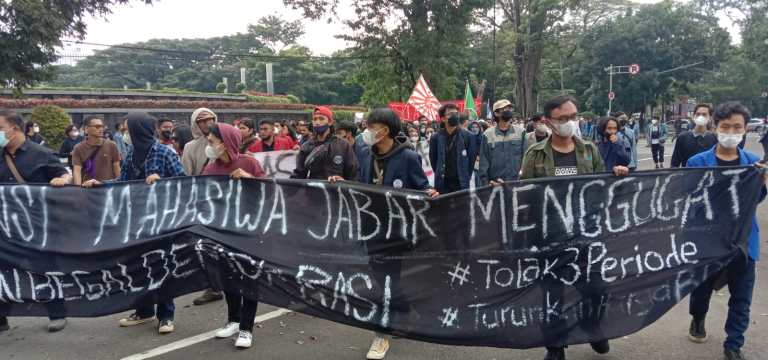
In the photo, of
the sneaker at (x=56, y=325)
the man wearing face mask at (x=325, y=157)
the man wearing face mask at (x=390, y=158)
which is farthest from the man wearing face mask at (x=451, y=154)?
the sneaker at (x=56, y=325)

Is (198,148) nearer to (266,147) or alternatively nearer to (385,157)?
(385,157)

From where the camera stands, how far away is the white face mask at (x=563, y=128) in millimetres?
3535

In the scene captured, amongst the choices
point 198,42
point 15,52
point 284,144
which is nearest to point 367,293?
Answer: point 284,144

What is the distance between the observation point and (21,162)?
4.50 meters

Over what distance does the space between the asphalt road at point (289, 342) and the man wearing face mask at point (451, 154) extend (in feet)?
6.30

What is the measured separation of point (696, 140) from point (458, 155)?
2890 millimetres

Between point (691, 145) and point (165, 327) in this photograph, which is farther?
point (691, 145)

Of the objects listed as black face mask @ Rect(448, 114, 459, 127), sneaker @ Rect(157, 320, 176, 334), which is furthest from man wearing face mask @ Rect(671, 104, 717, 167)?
sneaker @ Rect(157, 320, 176, 334)

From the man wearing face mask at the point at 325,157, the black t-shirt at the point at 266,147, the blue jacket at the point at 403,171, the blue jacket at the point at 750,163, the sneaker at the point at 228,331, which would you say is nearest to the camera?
the blue jacket at the point at 750,163

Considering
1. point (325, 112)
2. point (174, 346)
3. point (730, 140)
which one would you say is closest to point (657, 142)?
point (730, 140)

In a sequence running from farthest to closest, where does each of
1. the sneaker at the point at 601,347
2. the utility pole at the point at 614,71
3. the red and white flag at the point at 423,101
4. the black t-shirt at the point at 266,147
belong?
the utility pole at the point at 614,71, the red and white flag at the point at 423,101, the black t-shirt at the point at 266,147, the sneaker at the point at 601,347

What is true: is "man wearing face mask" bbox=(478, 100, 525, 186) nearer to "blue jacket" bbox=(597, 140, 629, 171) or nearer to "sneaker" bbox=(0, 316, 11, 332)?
"blue jacket" bbox=(597, 140, 629, 171)

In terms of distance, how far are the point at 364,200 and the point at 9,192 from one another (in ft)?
8.95

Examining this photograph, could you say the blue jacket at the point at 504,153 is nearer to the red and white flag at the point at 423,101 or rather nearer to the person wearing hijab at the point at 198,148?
the person wearing hijab at the point at 198,148
